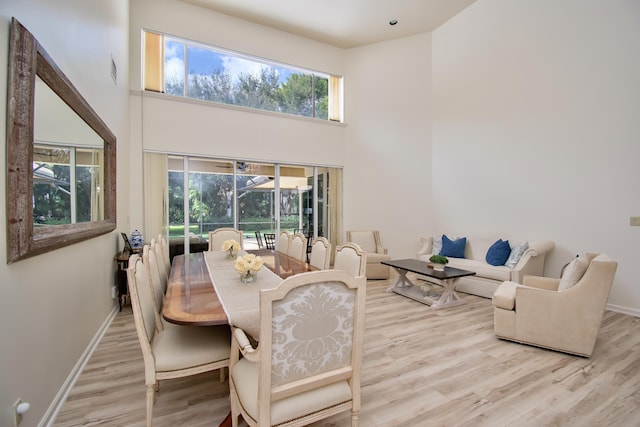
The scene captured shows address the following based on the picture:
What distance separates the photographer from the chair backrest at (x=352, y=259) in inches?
88.8

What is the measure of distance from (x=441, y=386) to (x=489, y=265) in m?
2.97

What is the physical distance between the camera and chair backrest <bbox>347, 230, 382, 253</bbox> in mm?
5738

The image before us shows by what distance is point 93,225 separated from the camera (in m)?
2.58

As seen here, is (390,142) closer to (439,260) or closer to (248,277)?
(439,260)

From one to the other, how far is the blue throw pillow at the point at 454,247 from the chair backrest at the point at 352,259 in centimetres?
325

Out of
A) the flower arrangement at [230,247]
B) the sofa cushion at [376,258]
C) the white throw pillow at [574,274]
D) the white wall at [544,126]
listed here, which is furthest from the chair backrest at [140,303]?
the white wall at [544,126]

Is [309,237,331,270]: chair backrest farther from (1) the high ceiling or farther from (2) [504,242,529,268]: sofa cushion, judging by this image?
(1) the high ceiling

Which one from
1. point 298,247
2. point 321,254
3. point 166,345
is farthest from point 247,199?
point 166,345

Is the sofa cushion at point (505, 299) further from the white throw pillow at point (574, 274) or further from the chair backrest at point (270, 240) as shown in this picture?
the chair backrest at point (270, 240)

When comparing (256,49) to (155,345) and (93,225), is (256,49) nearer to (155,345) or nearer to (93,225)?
(93,225)

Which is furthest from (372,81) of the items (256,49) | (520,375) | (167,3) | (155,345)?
(155,345)

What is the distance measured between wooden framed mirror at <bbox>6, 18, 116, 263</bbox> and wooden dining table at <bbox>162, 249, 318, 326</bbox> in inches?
28.9

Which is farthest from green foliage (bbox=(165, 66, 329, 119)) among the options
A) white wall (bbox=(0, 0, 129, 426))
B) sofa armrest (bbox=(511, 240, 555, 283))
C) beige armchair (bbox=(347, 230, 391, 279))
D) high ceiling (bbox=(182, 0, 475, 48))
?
sofa armrest (bbox=(511, 240, 555, 283))

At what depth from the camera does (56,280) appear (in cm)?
186
